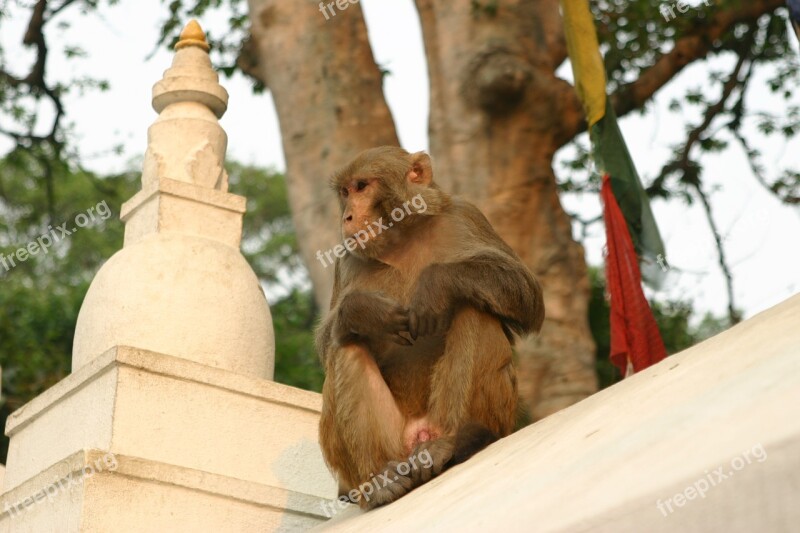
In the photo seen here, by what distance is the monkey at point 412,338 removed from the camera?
4.75 m

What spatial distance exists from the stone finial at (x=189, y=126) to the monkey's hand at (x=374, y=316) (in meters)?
1.58

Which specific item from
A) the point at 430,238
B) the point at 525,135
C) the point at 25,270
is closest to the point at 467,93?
the point at 525,135

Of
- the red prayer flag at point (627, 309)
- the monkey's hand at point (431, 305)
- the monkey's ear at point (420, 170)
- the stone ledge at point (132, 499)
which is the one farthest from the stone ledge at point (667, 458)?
the red prayer flag at point (627, 309)

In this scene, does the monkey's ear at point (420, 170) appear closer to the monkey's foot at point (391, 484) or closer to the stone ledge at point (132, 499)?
the monkey's foot at point (391, 484)

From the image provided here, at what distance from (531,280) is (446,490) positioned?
1233 millimetres

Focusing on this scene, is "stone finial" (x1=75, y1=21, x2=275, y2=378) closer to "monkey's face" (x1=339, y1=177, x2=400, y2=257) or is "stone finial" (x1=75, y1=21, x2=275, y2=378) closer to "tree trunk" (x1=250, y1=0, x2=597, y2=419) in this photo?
"monkey's face" (x1=339, y1=177, x2=400, y2=257)

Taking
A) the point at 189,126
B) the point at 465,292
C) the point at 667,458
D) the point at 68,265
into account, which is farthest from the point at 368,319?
the point at 68,265

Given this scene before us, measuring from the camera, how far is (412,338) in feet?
16.3

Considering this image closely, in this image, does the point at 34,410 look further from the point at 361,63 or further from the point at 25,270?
the point at 25,270

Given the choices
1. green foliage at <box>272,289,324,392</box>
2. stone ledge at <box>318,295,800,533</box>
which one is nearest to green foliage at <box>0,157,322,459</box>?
green foliage at <box>272,289,324,392</box>

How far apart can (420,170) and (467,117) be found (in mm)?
3377

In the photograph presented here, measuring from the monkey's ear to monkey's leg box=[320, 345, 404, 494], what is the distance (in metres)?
0.85

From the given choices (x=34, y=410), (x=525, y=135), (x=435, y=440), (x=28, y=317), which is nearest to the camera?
(x=435, y=440)

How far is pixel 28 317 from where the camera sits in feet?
52.0
